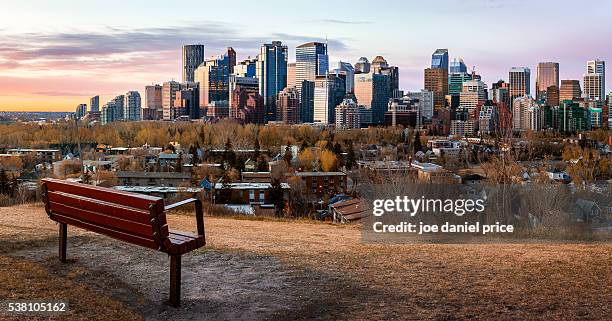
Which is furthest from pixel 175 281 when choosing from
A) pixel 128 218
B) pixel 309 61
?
pixel 309 61

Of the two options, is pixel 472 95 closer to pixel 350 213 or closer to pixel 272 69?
pixel 272 69

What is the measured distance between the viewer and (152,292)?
167 inches

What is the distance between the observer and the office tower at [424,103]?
111431 millimetres

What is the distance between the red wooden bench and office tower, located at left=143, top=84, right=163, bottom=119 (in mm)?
114443

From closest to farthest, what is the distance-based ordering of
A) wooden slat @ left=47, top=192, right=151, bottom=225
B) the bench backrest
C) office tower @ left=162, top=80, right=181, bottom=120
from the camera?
the bench backrest < wooden slat @ left=47, top=192, right=151, bottom=225 < office tower @ left=162, top=80, right=181, bottom=120

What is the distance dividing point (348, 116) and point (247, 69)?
182 feet

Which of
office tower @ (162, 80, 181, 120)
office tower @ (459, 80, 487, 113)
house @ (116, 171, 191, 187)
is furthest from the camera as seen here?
office tower @ (162, 80, 181, 120)

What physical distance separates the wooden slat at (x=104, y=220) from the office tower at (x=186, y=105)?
11316cm

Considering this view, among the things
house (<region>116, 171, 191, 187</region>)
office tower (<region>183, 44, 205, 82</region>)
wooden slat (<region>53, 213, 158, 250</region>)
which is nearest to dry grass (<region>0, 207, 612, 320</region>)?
wooden slat (<region>53, 213, 158, 250</region>)

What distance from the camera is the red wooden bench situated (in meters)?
3.84

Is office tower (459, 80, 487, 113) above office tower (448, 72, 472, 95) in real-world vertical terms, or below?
below

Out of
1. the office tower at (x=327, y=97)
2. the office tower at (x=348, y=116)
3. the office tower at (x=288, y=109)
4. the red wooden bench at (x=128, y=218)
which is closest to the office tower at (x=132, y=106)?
the office tower at (x=288, y=109)

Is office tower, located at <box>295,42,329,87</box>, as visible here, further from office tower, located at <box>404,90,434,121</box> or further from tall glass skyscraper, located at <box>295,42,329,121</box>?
office tower, located at <box>404,90,434,121</box>

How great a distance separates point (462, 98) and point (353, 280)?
11669 cm
